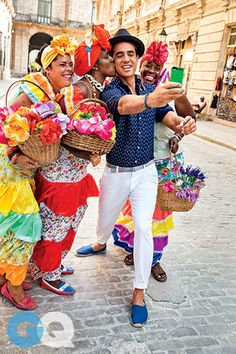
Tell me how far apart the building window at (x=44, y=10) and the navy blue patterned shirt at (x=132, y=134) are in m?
51.3

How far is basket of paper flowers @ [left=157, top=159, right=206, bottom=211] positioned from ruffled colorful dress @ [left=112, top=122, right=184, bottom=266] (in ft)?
0.43

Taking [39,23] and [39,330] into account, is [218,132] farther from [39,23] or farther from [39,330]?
[39,23]

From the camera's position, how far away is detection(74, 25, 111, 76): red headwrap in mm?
2721

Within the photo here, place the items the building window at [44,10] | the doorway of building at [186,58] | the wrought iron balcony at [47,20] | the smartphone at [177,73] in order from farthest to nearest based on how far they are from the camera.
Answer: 1. the building window at [44,10]
2. the wrought iron balcony at [47,20]
3. the doorway of building at [186,58]
4. the smartphone at [177,73]

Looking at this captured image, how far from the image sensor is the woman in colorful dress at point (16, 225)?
270cm

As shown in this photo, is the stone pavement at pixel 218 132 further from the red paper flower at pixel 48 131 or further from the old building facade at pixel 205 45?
the red paper flower at pixel 48 131

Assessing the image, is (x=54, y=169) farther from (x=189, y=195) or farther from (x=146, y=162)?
(x=189, y=195)

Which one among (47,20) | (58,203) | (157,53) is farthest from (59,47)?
(47,20)

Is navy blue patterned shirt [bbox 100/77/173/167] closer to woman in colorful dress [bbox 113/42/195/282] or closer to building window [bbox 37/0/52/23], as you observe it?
woman in colorful dress [bbox 113/42/195/282]

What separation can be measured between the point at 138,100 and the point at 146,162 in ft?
2.48

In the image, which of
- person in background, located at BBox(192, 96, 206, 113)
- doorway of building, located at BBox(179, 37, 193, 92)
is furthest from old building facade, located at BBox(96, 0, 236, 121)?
person in background, located at BBox(192, 96, 206, 113)

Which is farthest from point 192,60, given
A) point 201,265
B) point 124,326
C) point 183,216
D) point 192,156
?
point 124,326

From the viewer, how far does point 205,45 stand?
60.5 feet

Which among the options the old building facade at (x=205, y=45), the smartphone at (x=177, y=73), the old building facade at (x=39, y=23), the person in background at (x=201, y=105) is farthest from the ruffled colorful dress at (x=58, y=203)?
the old building facade at (x=39, y=23)
